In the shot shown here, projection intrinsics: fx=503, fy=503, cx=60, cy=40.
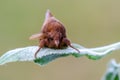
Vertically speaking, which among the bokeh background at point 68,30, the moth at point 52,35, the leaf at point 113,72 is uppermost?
the bokeh background at point 68,30

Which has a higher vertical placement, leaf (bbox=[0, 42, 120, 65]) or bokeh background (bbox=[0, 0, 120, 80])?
bokeh background (bbox=[0, 0, 120, 80])

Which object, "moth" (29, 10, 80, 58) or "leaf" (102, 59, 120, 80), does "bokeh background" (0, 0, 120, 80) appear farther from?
"moth" (29, 10, 80, 58)

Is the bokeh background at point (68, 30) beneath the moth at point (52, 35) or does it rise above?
above

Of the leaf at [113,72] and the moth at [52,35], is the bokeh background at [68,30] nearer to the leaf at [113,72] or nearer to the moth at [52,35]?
the leaf at [113,72]

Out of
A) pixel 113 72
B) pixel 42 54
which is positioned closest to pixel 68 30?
pixel 113 72

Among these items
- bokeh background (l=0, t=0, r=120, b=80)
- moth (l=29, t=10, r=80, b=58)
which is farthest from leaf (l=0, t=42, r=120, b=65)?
bokeh background (l=0, t=0, r=120, b=80)

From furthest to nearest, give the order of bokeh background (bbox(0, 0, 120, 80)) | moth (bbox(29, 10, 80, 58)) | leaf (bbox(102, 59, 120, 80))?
bokeh background (bbox(0, 0, 120, 80)) → leaf (bbox(102, 59, 120, 80)) → moth (bbox(29, 10, 80, 58))

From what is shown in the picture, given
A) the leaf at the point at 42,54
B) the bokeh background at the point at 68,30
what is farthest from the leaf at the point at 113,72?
the bokeh background at the point at 68,30
